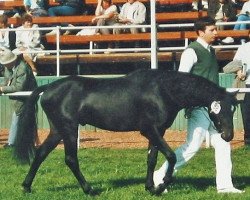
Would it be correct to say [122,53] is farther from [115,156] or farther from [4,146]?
[115,156]

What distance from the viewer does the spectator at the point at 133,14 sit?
20.0 m

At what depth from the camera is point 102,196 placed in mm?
10453

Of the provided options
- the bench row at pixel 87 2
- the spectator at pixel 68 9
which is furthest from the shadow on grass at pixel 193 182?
the spectator at pixel 68 9

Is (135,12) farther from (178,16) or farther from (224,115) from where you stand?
(224,115)

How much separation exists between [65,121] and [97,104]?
0.39 m

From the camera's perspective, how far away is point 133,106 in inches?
413

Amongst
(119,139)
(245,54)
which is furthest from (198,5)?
(245,54)

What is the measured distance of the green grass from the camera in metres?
10.5

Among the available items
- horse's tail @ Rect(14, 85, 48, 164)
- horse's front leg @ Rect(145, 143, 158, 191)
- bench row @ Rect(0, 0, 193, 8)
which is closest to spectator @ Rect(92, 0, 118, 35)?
bench row @ Rect(0, 0, 193, 8)

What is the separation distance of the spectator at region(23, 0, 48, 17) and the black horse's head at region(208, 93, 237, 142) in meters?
12.1

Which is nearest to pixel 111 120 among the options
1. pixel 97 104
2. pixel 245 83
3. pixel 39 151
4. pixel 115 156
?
pixel 97 104

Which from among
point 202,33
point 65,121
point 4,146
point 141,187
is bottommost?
point 4,146

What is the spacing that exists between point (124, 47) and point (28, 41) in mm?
2076

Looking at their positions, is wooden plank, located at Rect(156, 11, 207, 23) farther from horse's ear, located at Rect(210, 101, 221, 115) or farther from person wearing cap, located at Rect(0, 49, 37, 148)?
horse's ear, located at Rect(210, 101, 221, 115)
